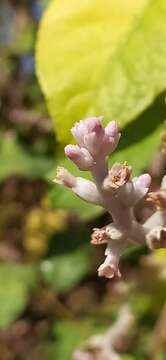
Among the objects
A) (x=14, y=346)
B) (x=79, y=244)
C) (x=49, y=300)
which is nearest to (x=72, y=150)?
(x=79, y=244)

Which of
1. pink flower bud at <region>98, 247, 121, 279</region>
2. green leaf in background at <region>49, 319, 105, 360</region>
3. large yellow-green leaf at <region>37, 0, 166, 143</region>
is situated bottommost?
pink flower bud at <region>98, 247, 121, 279</region>

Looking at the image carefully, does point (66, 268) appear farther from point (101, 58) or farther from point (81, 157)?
point (81, 157)

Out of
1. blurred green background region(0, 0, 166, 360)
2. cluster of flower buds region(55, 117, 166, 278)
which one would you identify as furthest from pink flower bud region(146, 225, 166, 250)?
blurred green background region(0, 0, 166, 360)

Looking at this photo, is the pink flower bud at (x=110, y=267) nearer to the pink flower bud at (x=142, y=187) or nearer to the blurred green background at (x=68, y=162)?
A: the pink flower bud at (x=142, y=187)

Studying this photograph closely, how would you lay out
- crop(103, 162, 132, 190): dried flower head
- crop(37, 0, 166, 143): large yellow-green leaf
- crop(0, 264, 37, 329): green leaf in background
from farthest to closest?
crop(0, 264, 37, 329): green leaf in background, crop(37, 0, 166, 143): large yellow-green leaf, crop(103, 162, 132, 190): dried flower head

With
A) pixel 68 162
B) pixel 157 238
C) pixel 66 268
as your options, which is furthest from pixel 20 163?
pixel 157 238

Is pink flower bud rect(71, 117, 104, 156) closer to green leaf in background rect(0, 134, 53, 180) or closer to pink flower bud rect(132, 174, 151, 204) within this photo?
pink flower bud rect(132, 174, 151, 204)
